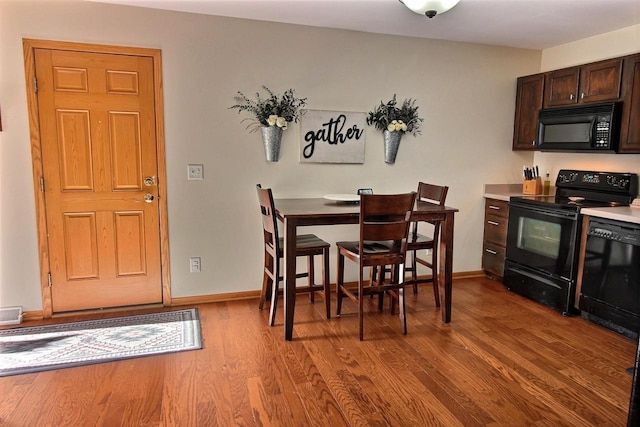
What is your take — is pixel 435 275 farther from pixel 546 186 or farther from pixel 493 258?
pixel 546 186

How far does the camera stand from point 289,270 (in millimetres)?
2887

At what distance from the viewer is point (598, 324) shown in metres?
3.26

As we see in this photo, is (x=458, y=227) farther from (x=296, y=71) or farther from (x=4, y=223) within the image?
(x=4, y=223)

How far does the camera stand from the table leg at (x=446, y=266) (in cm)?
321

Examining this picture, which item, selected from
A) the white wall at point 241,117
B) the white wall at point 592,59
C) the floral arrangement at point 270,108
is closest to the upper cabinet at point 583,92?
the white wall at point 241,117

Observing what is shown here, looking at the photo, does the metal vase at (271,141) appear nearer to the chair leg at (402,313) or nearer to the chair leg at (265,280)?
the chair leg at (265,280)

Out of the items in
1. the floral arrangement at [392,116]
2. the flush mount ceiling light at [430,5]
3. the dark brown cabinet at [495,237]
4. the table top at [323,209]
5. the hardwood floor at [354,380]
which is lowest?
the hardwood floor at [354,380]

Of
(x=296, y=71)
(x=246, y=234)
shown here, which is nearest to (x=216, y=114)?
(x=296, y=71)

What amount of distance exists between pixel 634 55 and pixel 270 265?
3232 mm

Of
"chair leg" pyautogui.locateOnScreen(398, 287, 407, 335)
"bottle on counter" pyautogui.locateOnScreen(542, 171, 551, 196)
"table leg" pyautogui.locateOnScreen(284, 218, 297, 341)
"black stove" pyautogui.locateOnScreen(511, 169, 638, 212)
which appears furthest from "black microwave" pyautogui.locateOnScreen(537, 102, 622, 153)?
"table leg" pyautogui.locateOnScreen(284, 218, 297, 341)

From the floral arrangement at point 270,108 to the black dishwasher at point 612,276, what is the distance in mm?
2501

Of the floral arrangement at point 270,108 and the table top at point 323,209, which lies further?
the floral arrangement at point 270,108

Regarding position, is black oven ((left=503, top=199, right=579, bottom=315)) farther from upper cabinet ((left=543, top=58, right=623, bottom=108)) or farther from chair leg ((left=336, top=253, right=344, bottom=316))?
chair leg ((left=336, top=253, right=344, bottom=316))

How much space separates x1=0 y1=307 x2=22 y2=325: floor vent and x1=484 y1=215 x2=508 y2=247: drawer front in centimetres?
415
